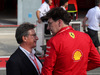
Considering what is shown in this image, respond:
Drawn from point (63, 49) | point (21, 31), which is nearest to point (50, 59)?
point (63, 49)

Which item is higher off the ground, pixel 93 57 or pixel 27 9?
pixel 93 57

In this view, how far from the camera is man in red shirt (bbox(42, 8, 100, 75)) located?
113 inches

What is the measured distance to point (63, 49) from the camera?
288 cm

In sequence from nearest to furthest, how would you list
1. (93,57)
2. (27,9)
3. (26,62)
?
1. (26,62)
2. (93,57)
3. (27,9)

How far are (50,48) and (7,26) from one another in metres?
14.9

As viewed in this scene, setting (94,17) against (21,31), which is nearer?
(21,31)

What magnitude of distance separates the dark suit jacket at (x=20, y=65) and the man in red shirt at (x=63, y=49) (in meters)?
0.29

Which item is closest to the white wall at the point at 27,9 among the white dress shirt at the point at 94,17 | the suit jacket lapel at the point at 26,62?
the white dress shirt at the point at 94,17

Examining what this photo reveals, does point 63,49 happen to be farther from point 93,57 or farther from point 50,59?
point 93,57

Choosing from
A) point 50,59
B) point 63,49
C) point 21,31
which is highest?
point 21,31

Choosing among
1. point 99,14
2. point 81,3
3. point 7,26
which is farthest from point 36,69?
point 81,3

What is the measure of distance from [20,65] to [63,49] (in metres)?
0.55

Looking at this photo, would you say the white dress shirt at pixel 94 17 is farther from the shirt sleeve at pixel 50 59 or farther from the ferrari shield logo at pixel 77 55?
the shirt sleeve at pixel 50 59

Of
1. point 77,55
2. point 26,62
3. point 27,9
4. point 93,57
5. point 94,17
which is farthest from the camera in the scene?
point 27,9
